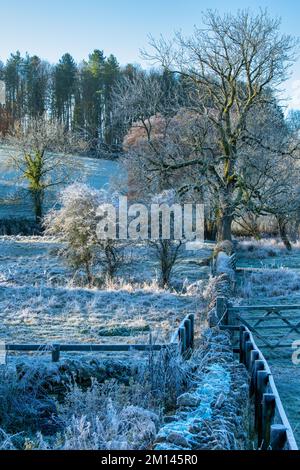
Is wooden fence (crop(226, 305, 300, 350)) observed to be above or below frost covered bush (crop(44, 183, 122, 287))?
below

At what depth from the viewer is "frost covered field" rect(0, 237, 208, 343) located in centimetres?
1128

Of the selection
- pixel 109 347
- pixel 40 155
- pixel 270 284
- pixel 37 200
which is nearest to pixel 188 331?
pixel 109 347

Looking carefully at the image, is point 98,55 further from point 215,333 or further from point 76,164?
point 215,333

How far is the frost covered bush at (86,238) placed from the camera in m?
19.1

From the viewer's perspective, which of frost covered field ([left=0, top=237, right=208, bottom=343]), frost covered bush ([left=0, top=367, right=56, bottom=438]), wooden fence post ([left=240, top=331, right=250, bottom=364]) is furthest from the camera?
frost covered field ([left=0, top=237, right=208, bottom=343])

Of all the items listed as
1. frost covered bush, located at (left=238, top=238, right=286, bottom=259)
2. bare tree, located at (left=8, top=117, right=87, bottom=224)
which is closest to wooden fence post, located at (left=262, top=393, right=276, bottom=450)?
frost covered bush, located at (left=238, top=238, right=286, bottom=259)

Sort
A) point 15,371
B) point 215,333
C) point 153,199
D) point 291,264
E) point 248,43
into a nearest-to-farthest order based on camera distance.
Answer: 1. point 15,371
2. point 215,333
3. point 153,199
4. point 248,43
5. point 291,264

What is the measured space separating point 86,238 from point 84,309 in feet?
17.7

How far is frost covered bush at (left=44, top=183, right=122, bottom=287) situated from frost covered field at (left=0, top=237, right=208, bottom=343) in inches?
30.5

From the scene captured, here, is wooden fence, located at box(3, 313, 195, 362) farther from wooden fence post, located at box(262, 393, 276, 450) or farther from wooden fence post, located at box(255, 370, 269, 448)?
wooden fence post, located at box(262, 393, 276, 450)

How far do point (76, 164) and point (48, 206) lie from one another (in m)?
3.82

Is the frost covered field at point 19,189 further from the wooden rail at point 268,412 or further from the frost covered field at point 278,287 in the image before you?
the wooden rail at point 268,412

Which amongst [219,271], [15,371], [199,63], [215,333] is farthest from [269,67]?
[15,371]

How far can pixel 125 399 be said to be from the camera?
544 centimetres
